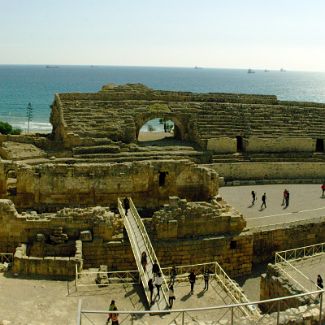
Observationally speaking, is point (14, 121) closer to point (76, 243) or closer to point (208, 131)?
point (208, 131)

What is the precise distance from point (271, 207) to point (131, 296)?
1232cm

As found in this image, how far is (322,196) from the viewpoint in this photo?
26031mm

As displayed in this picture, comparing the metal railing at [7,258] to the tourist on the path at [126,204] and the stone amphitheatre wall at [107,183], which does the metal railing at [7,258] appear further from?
the tourist on the path at [126,204]

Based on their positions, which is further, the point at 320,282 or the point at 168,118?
the point at 168,118

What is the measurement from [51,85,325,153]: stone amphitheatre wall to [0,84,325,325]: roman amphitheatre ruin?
0.26 ft

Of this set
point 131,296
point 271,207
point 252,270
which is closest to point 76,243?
point 131,296

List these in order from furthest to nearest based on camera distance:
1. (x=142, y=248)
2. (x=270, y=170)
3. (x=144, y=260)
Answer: (x=270, y=170) → (x=142, y=248) → (x=144, y=260)

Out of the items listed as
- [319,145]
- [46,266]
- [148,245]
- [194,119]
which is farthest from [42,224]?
[319,145]

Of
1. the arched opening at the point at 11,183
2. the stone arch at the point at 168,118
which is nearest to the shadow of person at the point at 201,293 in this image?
the arched opening at the point at 11,183

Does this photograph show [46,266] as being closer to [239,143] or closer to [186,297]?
[186,297]

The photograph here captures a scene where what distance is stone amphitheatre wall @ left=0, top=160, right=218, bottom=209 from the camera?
66.3 ft

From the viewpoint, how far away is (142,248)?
16.0 metres

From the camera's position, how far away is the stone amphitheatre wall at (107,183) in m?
20.2

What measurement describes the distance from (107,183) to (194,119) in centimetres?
1250
